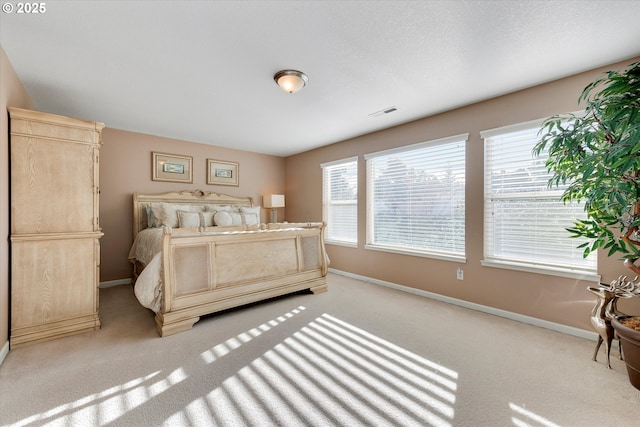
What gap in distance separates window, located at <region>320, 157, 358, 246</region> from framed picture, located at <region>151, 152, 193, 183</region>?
2426 millimetres

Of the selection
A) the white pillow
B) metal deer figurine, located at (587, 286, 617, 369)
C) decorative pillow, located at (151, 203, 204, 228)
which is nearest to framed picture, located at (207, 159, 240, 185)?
the white pillow

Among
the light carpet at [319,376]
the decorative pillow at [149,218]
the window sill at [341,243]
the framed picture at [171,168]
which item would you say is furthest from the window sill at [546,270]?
the framed picture at [171,168]

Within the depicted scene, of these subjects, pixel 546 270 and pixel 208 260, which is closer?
pixel 546 270

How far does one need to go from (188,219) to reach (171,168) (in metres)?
1.16

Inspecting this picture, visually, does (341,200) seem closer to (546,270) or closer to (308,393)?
(546,270)

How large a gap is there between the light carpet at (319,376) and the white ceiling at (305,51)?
93.6 inches

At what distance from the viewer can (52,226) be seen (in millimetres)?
2377

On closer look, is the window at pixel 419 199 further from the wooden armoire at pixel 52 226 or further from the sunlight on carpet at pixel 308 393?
the wooden armoire at pixel 52 226

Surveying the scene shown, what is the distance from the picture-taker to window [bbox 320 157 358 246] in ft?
15.1

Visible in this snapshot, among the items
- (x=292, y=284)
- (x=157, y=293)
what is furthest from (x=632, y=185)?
(x=157, y=293)

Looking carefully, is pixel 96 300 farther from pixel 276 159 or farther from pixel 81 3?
pixel 276 159

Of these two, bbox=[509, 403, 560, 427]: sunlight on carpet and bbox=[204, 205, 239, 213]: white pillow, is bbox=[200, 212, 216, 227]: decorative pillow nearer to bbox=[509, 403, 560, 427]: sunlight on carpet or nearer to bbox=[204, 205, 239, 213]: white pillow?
bbox=[204, 205, 239, 213]: white pillow

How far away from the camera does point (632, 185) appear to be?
154 centimetres

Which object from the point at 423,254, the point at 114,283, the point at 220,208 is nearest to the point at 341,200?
the point at 423,254
